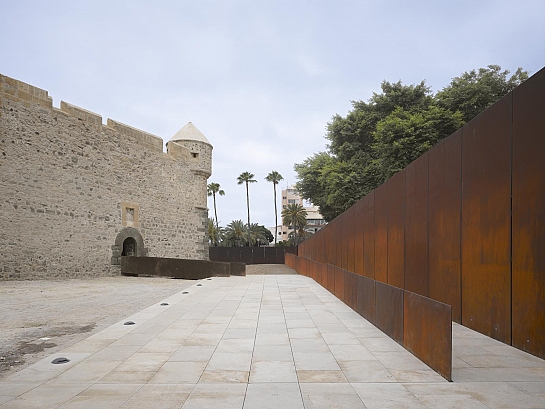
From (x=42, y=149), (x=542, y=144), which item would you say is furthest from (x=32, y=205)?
(x=542, y=144)

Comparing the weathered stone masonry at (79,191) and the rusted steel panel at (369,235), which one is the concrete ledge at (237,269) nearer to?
the weathered stone masonry at (79,191)

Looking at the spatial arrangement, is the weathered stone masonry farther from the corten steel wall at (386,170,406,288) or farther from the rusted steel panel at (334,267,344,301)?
the corten steel wall at (386,170,406,288)

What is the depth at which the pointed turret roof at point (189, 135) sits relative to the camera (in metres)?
27.0

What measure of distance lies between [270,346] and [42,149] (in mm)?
14754

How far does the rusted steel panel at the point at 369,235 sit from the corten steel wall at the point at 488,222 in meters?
2.36

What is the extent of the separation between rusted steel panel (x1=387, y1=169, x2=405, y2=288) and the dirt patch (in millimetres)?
5518

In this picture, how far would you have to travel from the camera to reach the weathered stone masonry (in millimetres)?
15406

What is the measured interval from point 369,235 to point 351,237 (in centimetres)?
229

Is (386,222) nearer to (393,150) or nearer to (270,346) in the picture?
(270,346)

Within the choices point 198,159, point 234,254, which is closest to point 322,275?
point 198,159

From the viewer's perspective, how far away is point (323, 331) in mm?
6410

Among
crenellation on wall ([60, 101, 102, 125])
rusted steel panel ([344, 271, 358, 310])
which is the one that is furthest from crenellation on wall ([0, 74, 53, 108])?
rusted steel panel ([344, 271, 358, 310])

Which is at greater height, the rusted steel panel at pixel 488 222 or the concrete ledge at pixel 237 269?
the rusted steel panel at pixel 488 222

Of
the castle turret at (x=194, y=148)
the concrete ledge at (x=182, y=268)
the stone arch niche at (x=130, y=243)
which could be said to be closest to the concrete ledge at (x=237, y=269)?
the concrete ledge at (x=182, y=268)
